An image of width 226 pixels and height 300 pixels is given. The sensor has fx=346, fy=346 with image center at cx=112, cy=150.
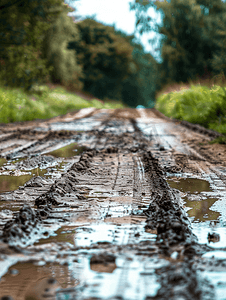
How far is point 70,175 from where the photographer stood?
4.00m

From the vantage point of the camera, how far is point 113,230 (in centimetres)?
247

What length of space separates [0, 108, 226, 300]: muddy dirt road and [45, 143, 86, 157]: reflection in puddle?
32.0 inches

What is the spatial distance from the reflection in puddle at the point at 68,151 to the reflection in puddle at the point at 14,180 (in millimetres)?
1278

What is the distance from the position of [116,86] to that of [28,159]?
36793 mm

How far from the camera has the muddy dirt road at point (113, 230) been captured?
69.8 inches

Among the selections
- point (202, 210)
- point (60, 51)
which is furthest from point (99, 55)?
point (202, 210)

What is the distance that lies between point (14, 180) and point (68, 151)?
2.21 meters

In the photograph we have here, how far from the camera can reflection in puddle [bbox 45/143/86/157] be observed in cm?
581

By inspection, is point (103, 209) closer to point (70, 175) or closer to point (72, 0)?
point (70, 175)

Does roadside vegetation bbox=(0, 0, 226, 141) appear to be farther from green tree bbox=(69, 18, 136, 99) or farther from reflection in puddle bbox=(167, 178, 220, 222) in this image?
reflection in puddle bbox=(167, 178, 220, 222)

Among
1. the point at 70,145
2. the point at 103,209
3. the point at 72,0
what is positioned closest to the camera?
the point at 103,209

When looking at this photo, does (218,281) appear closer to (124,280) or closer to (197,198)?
(124,280)

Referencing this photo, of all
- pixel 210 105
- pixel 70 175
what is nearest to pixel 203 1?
pixel 210 105

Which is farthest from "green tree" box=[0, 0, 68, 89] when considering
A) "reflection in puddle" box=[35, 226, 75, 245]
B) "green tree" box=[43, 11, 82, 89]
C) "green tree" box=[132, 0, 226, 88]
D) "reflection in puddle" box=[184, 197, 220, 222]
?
"green tree" box=[132, 0, 226, 88]
